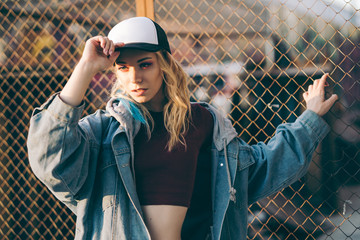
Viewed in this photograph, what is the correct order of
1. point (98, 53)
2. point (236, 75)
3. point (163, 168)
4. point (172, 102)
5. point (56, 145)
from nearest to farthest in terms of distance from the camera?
point (56, 145) → point (98, 53) → point (163, 168) → point (172, 102) → point (236, 75)

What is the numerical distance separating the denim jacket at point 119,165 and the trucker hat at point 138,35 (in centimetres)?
25

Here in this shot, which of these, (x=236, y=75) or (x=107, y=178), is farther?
(x=236, y=75)

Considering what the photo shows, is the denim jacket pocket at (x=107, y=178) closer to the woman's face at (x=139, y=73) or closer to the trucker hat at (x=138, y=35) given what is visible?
the woman's face at (x=139, y=73)

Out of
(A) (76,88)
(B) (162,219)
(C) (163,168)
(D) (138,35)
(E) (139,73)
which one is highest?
(D) (138,35)

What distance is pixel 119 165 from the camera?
4.37ft

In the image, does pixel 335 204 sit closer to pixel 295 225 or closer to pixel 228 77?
pixel 295 225

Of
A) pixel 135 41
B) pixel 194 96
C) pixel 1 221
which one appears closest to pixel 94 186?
pixel 135 41

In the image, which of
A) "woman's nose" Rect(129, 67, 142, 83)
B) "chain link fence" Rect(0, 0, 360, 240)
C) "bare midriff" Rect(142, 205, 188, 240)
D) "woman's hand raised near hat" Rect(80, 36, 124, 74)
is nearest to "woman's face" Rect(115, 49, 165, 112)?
"woman's nose" Rect(129, 67, 142, 83)

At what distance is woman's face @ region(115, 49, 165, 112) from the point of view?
54.9 inches

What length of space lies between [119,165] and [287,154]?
72 centimetres

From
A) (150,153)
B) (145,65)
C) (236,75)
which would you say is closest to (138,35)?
(145,65)

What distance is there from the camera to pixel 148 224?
54.9 inches

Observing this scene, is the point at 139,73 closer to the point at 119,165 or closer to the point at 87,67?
the point at 87,67

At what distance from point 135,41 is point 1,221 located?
2.52 meters
